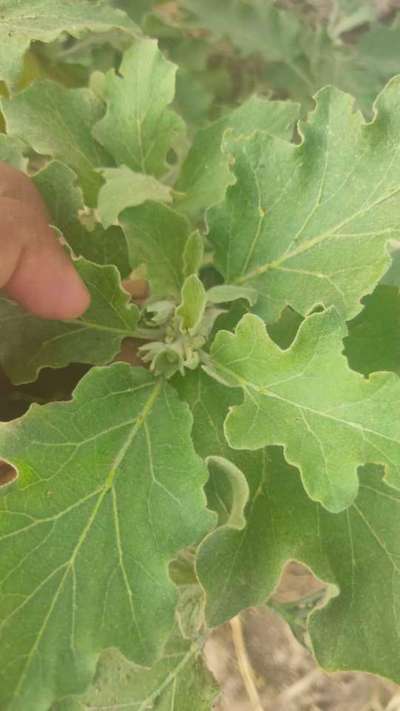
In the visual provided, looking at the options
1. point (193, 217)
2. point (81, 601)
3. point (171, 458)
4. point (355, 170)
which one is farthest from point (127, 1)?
point (81, 601)

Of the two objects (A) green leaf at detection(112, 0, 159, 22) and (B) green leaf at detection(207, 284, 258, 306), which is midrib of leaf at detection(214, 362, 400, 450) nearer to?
(B) green leaf at detection(207, 284, 258, 306)

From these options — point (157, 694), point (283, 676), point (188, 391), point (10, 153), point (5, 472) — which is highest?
point (10, 153)

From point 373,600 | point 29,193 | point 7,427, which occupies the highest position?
point 29,193

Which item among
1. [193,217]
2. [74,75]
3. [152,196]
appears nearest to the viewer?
[152,196]

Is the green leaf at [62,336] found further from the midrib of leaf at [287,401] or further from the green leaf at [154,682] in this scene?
the green leaf at [154,682]

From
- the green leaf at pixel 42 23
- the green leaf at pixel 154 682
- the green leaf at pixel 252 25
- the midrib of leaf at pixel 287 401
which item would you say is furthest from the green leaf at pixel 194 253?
the green leaf at pixel 252 25

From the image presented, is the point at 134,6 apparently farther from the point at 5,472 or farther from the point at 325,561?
the point at 325,561

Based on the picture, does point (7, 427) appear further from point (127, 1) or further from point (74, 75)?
point (127, 1)

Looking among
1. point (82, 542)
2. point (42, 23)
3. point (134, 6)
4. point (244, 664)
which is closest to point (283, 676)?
point (244, 664)
